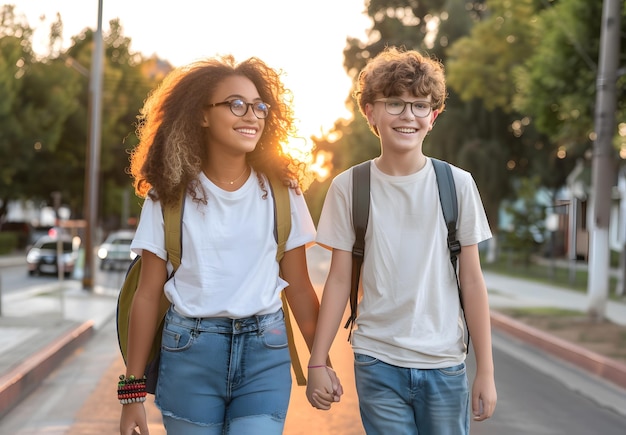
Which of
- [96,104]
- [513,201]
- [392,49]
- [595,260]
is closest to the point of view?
[392,49]

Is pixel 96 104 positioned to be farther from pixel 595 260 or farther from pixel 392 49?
pixel 392 49

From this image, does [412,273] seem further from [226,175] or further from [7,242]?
[7,242]

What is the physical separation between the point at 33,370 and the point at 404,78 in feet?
21.8

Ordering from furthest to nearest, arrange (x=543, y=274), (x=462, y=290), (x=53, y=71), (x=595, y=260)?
(x=53, y=71)
(x=543, y=274)
(x=595, y=260)
(x=462, y=290)

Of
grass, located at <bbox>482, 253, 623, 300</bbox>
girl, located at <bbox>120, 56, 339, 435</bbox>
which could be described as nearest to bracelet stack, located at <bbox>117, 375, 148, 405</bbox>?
girl, located at <bbox>120, 56, 339, 435</bbox>

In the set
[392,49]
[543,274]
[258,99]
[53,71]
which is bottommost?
[543,274]

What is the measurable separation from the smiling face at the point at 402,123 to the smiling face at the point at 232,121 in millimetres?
430

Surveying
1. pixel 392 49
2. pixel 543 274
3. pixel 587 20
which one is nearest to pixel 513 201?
pixel 543 274

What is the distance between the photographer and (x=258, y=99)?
3.51m

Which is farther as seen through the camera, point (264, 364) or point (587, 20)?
point (587, 20)

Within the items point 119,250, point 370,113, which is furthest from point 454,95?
point 370,113

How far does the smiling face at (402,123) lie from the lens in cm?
346

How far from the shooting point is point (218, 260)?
326cm

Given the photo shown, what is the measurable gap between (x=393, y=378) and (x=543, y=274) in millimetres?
32296
